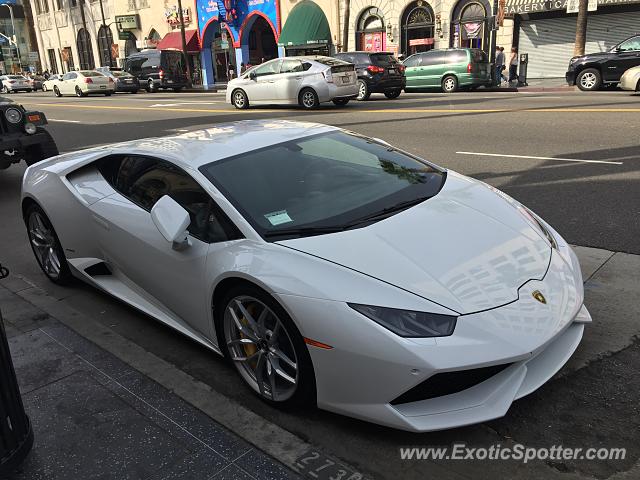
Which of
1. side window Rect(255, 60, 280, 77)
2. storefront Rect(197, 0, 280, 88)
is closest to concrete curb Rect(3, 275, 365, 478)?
side window Rect(255, 60, 280, 77)

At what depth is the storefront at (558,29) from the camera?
25.0 metres

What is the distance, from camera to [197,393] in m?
3.09

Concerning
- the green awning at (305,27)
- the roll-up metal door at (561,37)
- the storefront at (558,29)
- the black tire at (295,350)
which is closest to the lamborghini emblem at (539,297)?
the black tire at (295,350)

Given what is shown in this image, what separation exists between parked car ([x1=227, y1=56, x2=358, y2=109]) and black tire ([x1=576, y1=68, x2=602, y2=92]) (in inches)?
311

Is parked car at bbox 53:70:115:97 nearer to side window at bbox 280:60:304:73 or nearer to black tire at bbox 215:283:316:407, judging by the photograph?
side window at bbox 280:60:304:73

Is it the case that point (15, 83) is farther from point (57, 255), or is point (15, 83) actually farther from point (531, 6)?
point (57, 255)

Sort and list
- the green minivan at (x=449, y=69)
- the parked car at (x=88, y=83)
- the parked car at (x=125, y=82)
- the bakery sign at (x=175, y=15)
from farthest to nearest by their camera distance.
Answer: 1. the bakery sign at (x=175, y=15)
2. the parked car at (x=125, y=82)
3. the parked car at (x=88, y=83)
4. the green minivan at (x=449, y=69)

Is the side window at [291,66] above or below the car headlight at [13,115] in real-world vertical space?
above

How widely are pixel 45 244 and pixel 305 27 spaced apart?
100 ft

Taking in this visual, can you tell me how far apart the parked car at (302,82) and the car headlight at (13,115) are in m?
9.41

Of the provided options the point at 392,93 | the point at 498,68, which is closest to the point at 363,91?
the point at 392,93

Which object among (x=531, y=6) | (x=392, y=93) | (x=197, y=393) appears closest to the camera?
(x=197, y=393)

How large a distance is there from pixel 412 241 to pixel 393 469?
106cm

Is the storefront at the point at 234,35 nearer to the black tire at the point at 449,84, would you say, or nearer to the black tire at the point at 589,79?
the black tire at the point at 449,84
